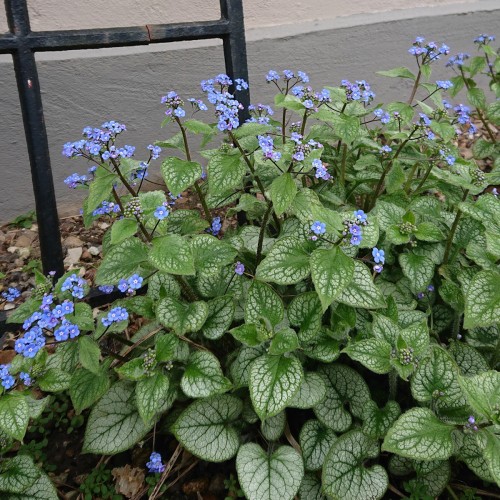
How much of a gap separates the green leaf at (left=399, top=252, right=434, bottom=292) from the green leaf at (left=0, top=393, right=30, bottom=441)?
119 cm

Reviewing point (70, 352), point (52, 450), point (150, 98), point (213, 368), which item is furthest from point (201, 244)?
point (150, 98)

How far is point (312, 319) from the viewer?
5.26 ft

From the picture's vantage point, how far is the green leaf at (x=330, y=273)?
1390 millimetres

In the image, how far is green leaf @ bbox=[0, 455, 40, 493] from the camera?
1.48 meters

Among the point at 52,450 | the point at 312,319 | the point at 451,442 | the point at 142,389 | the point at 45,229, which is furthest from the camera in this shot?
the point at 45,229

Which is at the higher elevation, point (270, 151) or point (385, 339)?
point (270, 151)

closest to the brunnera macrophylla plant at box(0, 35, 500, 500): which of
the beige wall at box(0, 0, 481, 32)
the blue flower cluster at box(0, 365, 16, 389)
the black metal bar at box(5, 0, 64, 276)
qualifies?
the blue flower cluster at box(0, 365, 16, 389)

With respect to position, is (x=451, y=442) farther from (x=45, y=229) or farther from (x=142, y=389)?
(x=45, y=229)

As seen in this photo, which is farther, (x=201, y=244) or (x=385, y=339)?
(x=201, y=244)

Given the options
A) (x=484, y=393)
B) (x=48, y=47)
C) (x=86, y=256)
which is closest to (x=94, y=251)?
(x=86, y=256)

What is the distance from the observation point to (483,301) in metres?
1.52

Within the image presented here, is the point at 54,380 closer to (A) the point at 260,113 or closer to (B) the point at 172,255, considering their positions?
(B) the point at 172,255

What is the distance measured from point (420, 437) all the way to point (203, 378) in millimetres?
586

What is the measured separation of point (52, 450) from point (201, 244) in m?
0.86
